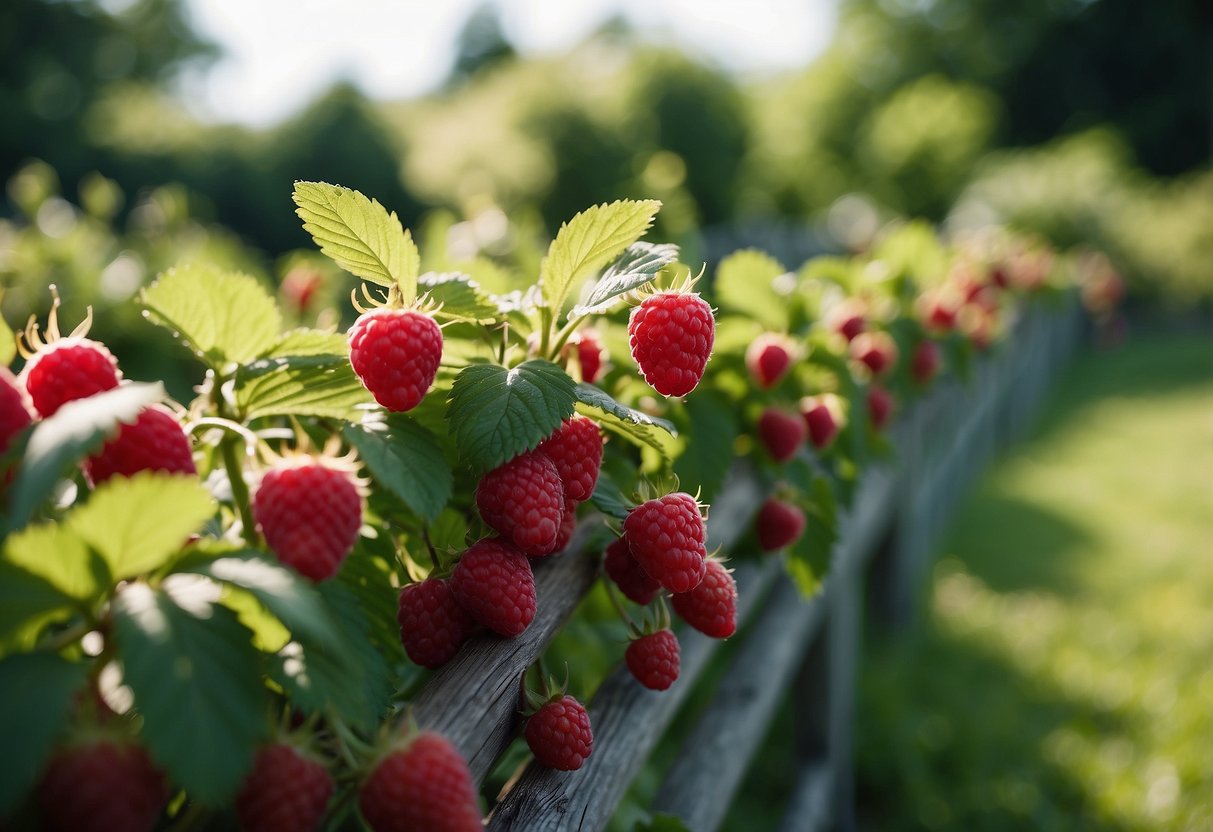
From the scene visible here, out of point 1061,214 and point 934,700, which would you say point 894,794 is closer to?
point 934,700

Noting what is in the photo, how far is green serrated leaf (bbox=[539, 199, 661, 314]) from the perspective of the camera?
0.79 meters

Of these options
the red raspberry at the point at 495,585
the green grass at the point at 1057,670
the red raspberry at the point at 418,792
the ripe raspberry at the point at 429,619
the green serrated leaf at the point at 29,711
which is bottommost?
the green grass at the point at 1057,670

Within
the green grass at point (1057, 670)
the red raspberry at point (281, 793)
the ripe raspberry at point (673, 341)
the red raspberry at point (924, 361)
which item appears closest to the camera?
the red raspberry at point (281, 793)

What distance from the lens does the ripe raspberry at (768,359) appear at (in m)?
1.37

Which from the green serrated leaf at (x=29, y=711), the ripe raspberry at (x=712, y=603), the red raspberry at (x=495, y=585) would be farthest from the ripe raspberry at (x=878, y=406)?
the green serrated leaf at (x=29, y=711)

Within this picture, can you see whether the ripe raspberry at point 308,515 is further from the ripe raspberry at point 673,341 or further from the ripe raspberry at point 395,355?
the ripe raspberry at point 673,341

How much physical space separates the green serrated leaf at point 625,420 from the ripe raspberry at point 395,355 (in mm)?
134

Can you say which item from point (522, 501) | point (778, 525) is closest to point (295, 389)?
point (522, 501)

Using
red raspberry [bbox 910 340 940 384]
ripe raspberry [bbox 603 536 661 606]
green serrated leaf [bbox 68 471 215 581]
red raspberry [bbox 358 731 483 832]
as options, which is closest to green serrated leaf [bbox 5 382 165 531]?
green serrated leaf [bbox 68 471 215 581]

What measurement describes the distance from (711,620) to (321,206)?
20.8 inches

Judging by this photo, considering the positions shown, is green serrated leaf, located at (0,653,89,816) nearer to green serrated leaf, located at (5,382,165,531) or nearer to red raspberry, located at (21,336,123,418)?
green serrated leaf, located at (5,382,165,531)

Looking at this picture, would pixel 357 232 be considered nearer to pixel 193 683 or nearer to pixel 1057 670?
pixel 193 683

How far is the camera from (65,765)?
0.49m

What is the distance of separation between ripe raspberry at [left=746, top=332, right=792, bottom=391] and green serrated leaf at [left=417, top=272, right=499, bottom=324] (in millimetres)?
636
